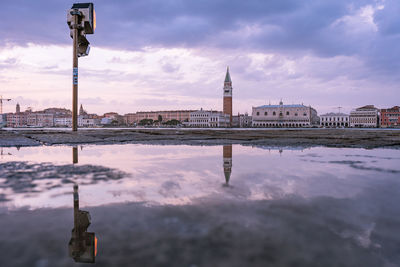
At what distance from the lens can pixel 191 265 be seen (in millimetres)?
2539

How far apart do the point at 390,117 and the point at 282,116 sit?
5321cm

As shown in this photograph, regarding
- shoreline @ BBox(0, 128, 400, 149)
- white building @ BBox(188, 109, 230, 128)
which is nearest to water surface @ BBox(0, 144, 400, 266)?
shoreline @ BBox(0, 128, 400, 149)

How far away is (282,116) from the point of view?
166375 millimetres

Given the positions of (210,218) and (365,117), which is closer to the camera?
(210,218)

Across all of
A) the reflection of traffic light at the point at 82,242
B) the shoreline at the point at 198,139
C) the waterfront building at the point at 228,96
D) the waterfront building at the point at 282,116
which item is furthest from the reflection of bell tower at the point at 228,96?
the reflection of traffic light at the point at 82,242

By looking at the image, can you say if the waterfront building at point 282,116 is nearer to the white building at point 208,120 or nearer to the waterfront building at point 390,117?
the white building at point 208,120

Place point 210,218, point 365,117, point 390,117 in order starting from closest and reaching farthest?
point 210,218, point 390,117, point 365,117

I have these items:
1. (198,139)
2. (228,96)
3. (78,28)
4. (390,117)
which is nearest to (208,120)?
(228,96)

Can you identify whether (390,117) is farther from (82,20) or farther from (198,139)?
(82,20)

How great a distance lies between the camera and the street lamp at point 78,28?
91.9ft

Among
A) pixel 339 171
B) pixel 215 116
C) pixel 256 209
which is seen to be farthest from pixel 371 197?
pixel 215 116

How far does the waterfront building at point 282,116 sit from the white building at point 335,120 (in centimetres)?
806

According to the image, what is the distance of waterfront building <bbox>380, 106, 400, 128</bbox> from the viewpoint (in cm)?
14538

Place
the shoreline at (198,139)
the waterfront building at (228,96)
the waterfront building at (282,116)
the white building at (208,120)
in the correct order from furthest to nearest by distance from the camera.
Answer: the white building at (208,120) < the waterfront building at (282,116) < the waterfront building at (228,96) < the shoreline at (198,139)
